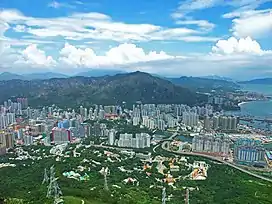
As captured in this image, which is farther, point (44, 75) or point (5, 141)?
point (44, 75)

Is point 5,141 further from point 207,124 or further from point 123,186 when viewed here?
point 207,124

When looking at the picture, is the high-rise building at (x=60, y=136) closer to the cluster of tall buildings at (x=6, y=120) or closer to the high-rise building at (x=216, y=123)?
the cluster of tall buildings at (x=6, y=120)

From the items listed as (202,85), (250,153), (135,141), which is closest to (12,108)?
(135,141)

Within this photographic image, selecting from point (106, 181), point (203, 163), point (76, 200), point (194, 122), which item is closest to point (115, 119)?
point (194, 122)

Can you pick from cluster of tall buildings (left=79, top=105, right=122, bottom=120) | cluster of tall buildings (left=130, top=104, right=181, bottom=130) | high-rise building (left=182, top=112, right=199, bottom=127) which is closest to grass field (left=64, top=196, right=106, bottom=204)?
cluster of tall buildings (left=130, top=104, right=181, bottom=130)

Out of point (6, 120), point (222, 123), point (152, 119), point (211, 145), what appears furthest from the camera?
point (152, 119)

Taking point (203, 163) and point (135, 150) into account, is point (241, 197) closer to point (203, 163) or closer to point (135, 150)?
point (203, 163)
